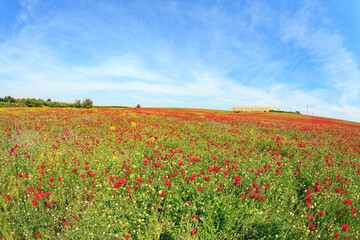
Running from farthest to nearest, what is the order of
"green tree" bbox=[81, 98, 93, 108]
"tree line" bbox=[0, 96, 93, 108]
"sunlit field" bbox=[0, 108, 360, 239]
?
"green tree" bbox=[81, 98, 93, 108] < "tree line" bbox=[0, 96, 93, 108] < "sunlit field" bbox=[0, 108, 360, 239]

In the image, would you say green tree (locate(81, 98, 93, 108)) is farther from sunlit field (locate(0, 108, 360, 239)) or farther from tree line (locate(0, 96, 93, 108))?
sunlit field (locate(0, 108, 360, 239))

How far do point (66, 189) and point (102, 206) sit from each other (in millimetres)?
1217

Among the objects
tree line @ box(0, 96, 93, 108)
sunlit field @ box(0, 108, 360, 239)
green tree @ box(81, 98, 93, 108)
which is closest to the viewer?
sunlit field @ box(0, 108, 360, 239)

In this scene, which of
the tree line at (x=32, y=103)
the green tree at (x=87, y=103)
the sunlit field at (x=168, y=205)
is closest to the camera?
the sunlit field at (x=168, y=205)

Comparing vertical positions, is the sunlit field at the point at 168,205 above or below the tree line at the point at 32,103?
below

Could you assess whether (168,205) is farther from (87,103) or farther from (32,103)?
(32,103)

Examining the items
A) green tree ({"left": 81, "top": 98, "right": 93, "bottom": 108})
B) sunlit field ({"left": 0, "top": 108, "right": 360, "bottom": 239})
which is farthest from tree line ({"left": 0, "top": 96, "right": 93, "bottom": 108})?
sunlit field ({"left": 0, "top": 108, "right": 360, "bottom": 239})

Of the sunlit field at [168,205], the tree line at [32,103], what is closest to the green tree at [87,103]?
the tree line at [32,103]

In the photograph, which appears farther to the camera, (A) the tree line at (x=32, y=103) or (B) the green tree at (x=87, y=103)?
(B) the green tree at (x=87, y=103)

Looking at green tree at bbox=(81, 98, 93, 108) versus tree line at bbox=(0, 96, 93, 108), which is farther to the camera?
green tree at bbox=(81, 98, 93, 108)

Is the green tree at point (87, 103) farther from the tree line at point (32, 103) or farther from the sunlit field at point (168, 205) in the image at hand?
the sunlit field at point (168, 205)

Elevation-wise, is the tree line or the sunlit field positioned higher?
the tree line

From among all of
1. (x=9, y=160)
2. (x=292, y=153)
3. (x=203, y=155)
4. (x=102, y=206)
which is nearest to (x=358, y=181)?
(x=292, y=153)

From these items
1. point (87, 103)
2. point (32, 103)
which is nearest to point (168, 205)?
point (87, 103)
